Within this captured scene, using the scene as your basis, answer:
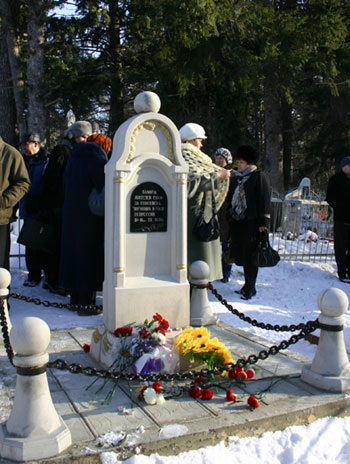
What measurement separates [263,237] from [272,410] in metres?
3.60

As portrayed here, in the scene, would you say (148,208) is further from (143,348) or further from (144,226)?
(143,348)

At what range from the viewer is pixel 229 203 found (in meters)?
7.52

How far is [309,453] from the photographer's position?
320cm

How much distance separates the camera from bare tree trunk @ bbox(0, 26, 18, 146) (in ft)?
46.2

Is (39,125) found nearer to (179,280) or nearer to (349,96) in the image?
(349,96)

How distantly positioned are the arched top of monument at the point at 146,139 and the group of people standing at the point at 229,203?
98 cm

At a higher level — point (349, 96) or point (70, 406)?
point (349, 96)

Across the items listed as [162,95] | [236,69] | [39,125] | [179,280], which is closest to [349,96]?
[236,69]

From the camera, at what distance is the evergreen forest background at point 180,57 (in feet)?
42.3

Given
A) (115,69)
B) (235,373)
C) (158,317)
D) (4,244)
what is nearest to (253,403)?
(235,373)

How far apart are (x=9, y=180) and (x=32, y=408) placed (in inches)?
126

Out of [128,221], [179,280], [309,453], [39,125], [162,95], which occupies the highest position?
[162,95]

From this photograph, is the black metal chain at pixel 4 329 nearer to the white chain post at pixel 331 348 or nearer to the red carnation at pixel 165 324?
the red carnation at pixel 165 324

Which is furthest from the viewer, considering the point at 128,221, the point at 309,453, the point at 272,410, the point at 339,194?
the point at 339,194
